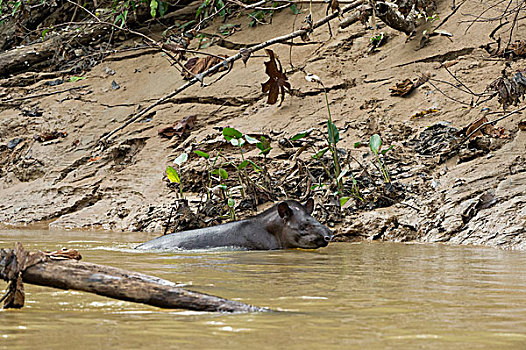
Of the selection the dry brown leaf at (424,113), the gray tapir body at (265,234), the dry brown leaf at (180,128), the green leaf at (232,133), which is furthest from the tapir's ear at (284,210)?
the dry brown leaf at (180,128)

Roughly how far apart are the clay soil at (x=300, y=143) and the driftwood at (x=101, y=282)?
3.91 meters

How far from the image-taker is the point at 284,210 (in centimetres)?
598

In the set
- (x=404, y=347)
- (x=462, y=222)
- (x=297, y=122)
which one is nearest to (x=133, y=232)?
(x=297, y=122)

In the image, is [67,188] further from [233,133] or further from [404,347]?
[404,347]

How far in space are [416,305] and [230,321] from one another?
775 millimetres

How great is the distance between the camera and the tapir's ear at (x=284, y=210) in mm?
5966

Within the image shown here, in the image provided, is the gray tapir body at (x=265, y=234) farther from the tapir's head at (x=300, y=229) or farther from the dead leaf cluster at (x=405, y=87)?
the dead leaf cluster at (x=405, y=87)

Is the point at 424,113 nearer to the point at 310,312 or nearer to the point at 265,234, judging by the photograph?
the point at 265,234

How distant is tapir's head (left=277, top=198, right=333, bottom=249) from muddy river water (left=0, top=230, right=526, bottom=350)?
1.54m

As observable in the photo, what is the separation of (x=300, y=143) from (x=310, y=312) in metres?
6.23

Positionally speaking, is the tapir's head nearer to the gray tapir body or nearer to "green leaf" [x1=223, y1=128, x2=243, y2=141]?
the gray tapir body

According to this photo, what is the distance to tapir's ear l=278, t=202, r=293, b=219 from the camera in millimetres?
5966

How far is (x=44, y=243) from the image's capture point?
6.14 meters

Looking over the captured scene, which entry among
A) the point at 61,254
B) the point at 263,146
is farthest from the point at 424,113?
the point at 61,254
